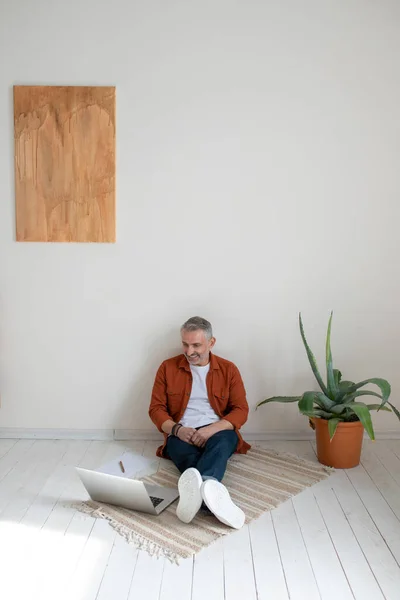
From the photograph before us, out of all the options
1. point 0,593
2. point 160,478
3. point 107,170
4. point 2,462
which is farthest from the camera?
point 107,170

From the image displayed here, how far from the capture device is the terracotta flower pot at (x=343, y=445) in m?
3.39

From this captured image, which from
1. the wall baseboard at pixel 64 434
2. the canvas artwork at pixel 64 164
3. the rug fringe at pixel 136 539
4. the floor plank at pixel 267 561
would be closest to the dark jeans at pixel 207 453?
the floor plank at pixel 267 561

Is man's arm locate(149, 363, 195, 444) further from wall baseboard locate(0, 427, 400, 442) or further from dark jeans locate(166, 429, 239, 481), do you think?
wall baseboard locate(0, 427, 400, 442)

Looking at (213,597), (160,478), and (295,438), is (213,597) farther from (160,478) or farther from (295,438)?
(295,438)

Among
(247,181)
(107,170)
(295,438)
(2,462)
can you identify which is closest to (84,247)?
(107,170)

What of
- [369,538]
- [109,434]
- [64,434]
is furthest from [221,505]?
[64,434]

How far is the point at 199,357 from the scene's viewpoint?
352 cm

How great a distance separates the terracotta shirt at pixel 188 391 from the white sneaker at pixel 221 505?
79cm

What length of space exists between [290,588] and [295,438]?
1.67 meters

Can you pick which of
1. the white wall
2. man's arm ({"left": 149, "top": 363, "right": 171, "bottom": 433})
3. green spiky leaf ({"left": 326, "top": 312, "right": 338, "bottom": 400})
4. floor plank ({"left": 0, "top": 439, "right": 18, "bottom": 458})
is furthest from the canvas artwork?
green spiky leaf ({"left": 326, "top": 312, "right": 338, "bottom": 400})

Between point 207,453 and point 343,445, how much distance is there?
758mm

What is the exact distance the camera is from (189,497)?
108 inches

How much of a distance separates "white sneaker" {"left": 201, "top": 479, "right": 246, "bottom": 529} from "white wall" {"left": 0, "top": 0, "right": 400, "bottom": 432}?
3.80ft

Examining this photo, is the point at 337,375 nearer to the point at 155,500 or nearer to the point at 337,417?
the point at 337,417
